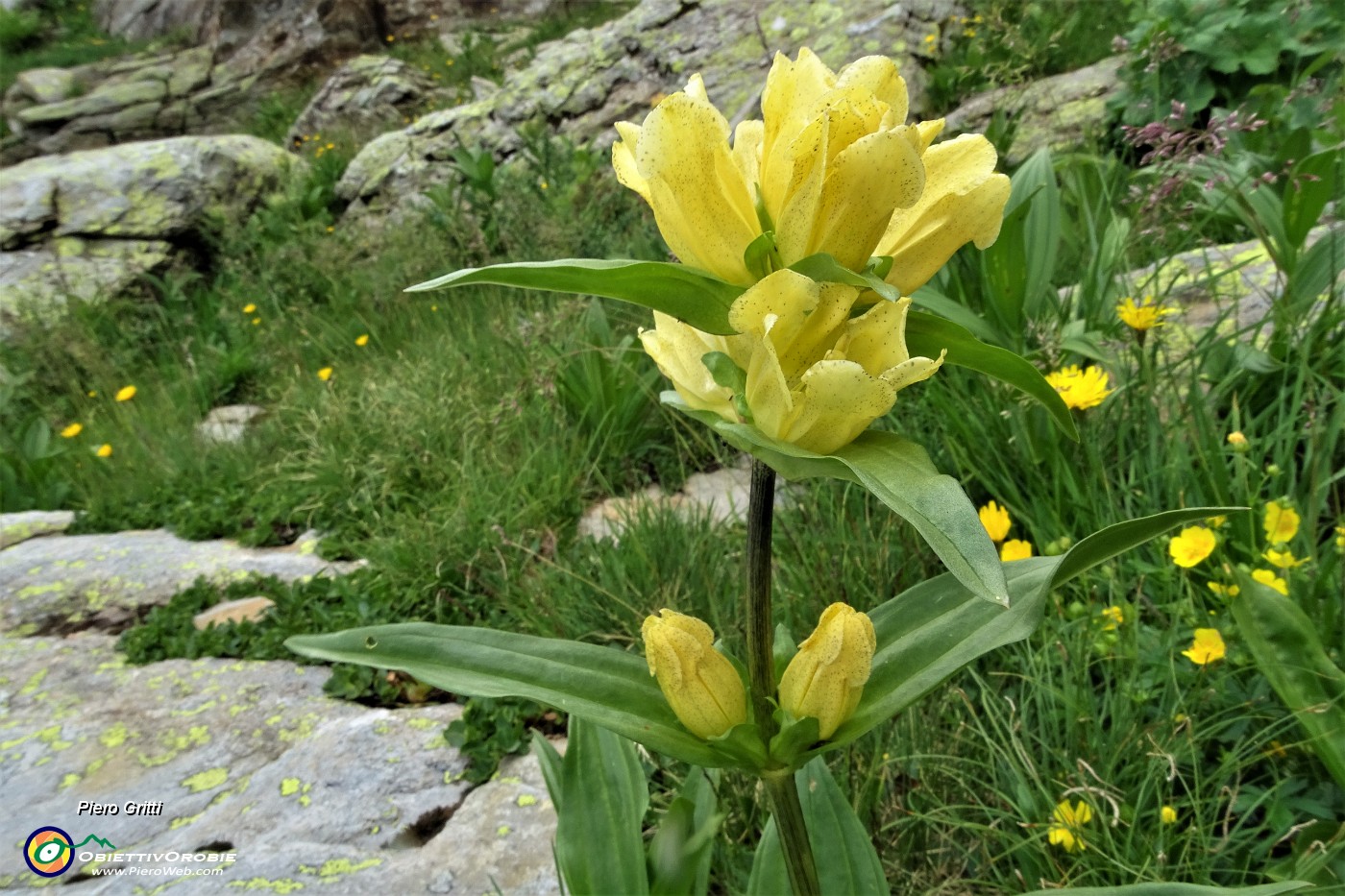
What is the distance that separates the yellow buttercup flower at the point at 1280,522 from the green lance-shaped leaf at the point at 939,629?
89 cm

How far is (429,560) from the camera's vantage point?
2.42 m

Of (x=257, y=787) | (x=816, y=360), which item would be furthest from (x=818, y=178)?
(x=257, y=787)

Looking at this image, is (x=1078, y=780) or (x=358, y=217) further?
(x=358, y=217)

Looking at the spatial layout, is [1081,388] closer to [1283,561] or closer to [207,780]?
[1283,561]

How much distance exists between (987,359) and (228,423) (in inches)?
166

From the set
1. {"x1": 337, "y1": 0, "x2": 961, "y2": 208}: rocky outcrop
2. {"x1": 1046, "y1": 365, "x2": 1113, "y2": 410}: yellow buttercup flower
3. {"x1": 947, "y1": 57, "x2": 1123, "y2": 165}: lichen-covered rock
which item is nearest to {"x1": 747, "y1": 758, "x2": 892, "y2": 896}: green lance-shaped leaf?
{"x1": 1046, "y1": 365, "x2": 1113, "y2": 410}: yellow buttercup flower

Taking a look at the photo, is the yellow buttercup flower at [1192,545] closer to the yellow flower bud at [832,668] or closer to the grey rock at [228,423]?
the yellow flower bud at [832,668]

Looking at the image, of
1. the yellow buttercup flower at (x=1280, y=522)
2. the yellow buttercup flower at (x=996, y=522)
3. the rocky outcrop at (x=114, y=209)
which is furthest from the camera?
the rocky outcrop at (x=114, y=209)

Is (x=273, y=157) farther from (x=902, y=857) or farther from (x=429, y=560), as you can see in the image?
(x=902, y=857)

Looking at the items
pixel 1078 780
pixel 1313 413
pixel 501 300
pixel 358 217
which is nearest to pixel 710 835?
pixel 1078 780

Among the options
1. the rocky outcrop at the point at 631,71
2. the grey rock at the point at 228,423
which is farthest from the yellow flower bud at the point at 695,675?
the rocky outcrop at the point at 631,71

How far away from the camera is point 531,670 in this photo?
81cm

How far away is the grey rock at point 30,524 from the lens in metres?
3.29

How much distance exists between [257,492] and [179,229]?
4.50m
